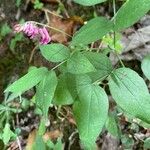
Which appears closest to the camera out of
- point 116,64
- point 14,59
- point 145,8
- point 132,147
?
point 145,8

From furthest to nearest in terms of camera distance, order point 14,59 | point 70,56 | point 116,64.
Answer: point 14,59, point 116,64, point 70,56

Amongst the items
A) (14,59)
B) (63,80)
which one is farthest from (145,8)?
(14,59)

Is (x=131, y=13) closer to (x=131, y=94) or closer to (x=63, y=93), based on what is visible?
(x=131, y=94)

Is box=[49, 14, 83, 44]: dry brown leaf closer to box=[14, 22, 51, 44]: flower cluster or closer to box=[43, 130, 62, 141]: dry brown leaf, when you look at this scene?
box=[43, 130, 62, 141]: dry brown leaf

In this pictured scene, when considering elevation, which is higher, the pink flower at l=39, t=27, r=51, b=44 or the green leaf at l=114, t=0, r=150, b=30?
the green leaf at l=114, t=0, r=150, b=30

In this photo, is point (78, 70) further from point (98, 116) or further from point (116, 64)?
point (116, 64)

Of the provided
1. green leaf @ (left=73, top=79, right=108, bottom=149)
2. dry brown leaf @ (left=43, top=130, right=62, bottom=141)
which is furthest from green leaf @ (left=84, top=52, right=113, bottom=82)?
dry brown leaf @ (left=43, top=130, right=62, bottom=141)
